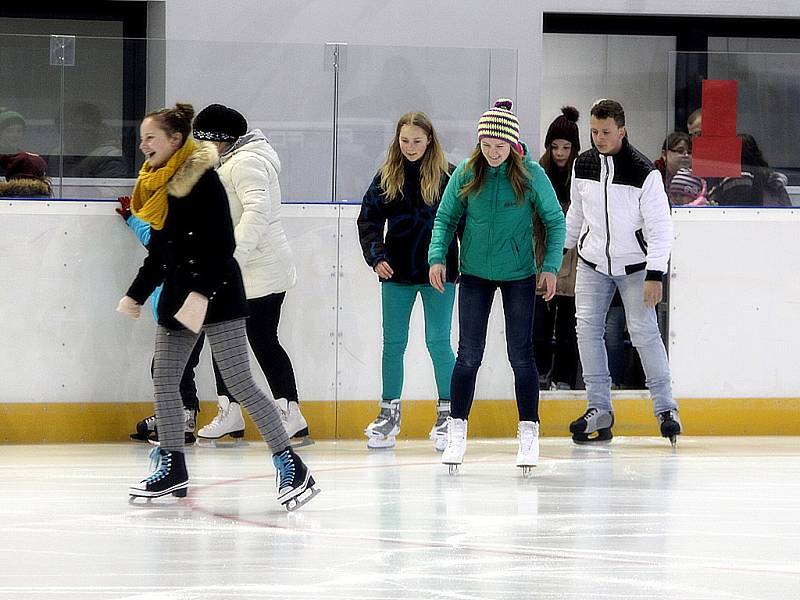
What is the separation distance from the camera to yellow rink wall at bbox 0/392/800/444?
20.9 feet

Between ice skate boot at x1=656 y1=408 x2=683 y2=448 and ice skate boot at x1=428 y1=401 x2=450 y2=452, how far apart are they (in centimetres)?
97

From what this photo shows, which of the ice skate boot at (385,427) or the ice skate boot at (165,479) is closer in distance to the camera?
the ice skate boot at (165,479)

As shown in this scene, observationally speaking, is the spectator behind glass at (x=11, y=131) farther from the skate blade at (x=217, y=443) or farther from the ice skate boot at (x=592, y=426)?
the ice skate boot at (x=592, y=426)

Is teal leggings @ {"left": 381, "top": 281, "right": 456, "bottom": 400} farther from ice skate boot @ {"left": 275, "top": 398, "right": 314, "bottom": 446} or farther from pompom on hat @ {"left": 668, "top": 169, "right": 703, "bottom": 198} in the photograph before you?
pompom on hat @ {"left": 668, "top": 169, "right": 703, "bottom": 198}

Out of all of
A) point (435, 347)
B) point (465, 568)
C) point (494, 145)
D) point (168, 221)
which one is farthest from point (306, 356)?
point (465, 568)

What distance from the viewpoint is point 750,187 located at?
6.97 metres

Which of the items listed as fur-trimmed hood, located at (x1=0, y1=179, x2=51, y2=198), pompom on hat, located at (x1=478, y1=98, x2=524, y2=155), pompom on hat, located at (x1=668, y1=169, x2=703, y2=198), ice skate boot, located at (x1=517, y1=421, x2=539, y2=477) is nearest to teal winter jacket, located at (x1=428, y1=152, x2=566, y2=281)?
pompom on hat, located at (x1=478, y1=98, x2=524, y2=155)

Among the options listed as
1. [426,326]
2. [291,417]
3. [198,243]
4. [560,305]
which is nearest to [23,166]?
[291,417]

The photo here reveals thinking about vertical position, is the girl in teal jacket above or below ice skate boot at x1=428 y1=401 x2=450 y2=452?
above

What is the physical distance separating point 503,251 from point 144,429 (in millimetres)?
2018

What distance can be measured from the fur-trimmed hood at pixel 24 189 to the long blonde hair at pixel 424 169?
1.58m

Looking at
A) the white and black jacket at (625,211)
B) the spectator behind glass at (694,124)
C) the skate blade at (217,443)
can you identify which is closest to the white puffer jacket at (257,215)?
the skate blade at (217,443)

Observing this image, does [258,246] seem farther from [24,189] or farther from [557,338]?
[557,338]

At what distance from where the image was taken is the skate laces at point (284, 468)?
14.8 feet
